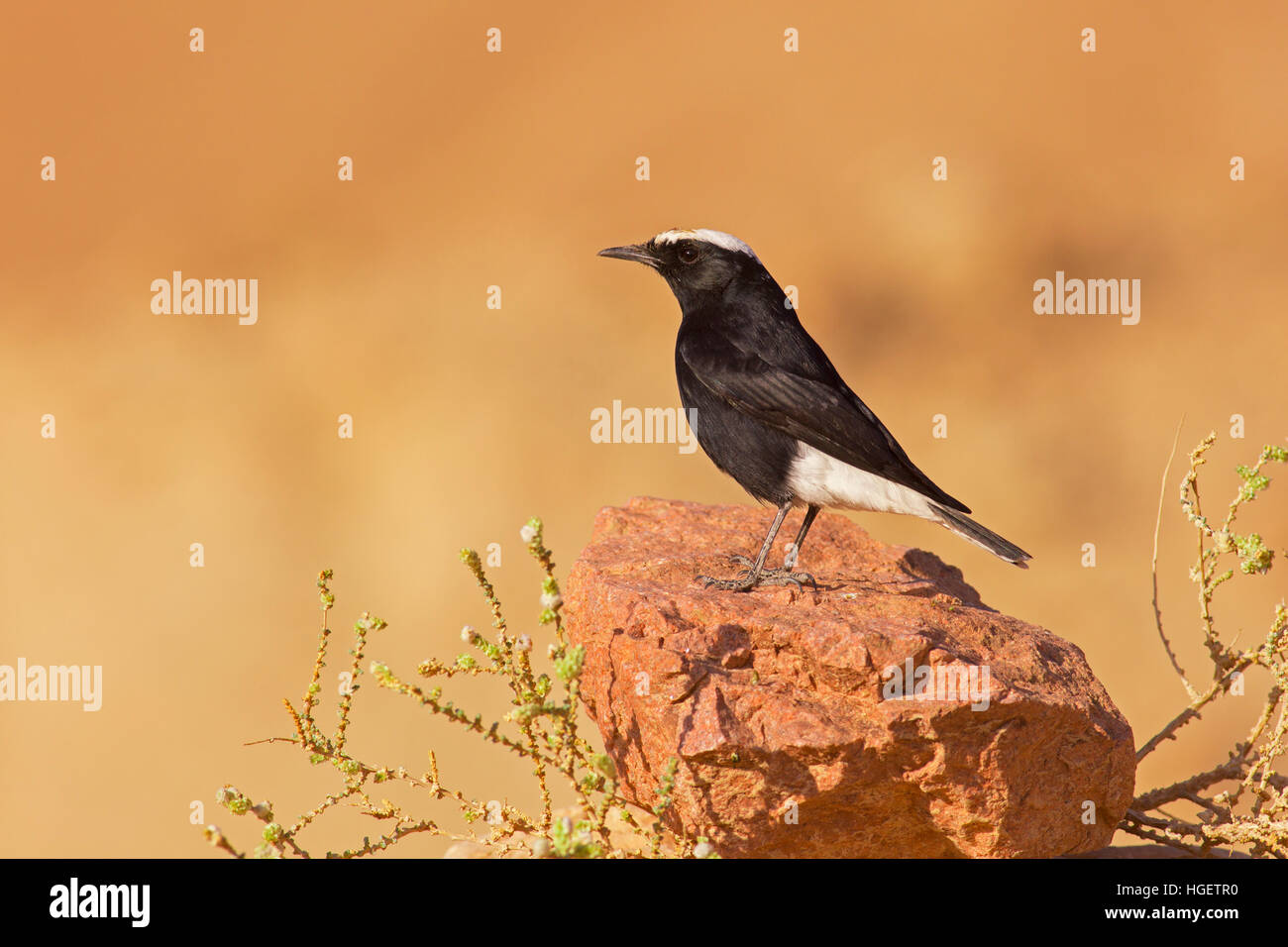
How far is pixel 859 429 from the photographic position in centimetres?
554

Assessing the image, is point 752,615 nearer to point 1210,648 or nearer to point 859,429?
point 859,429

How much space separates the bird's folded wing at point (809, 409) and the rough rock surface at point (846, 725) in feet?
2.56

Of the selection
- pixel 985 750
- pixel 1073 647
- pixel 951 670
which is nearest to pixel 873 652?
pixel 951 670

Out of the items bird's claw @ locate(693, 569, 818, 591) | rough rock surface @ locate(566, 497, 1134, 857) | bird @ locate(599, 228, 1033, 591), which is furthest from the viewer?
bird @ locate(599, 228, 1033, 591)

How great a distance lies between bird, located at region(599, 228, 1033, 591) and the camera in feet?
17.9

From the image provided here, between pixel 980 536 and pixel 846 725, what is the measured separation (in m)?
1.52

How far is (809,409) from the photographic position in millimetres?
5598

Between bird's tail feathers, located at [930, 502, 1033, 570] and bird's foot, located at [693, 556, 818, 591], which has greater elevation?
bird's tail feathers, located at [930, 502, 1033, 570]

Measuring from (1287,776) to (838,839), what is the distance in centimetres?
249

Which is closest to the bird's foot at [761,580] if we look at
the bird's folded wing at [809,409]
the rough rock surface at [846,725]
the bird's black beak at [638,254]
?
the rough rock surface at [846,725]

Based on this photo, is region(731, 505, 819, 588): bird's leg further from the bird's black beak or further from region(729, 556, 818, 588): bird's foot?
the bird's black beak

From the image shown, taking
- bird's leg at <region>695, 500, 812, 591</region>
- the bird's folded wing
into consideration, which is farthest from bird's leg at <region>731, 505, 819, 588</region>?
the bird's folded wing

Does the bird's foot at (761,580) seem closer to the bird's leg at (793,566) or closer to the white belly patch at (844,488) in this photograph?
the bird's leg at (793,566)

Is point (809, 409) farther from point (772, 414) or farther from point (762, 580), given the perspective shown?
point (762, 580)
